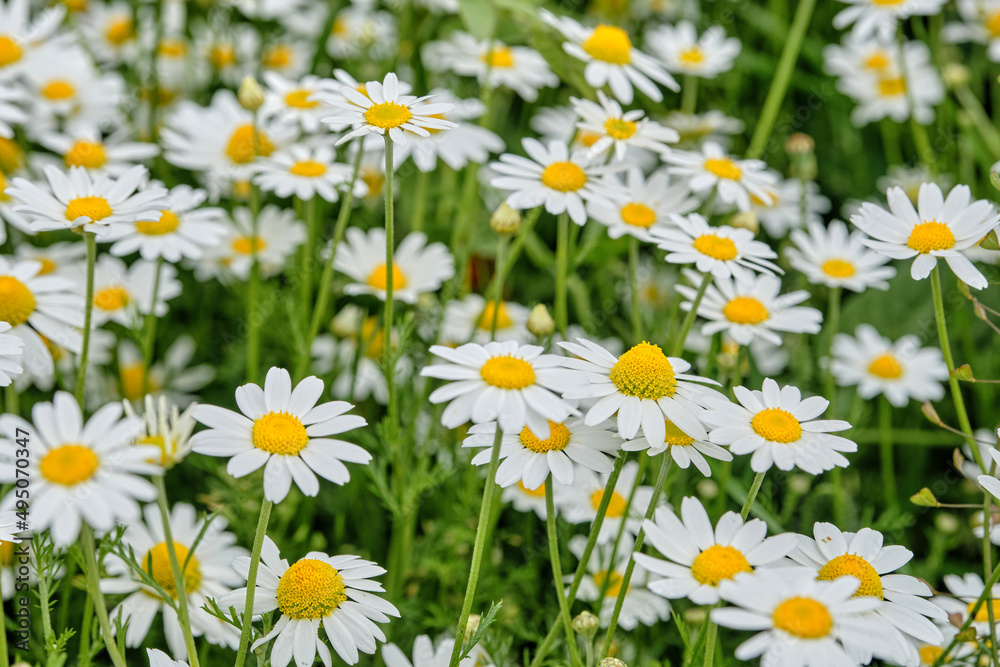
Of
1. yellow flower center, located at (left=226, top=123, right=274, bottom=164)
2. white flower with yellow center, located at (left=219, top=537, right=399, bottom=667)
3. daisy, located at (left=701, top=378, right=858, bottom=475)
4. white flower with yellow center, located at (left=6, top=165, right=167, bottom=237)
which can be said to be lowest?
white flower with yellow center, located at (left=219, top=537, right=399, bottom=667)

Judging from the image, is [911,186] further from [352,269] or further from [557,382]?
[557,382]

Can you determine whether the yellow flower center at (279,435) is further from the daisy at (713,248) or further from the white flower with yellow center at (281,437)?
the daisy at (713,248)

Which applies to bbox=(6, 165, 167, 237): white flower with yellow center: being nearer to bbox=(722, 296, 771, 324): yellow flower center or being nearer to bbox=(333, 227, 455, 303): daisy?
bbox=(333, 227, 455, 303): daisy

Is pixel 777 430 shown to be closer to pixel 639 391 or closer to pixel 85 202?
pixel 639 391

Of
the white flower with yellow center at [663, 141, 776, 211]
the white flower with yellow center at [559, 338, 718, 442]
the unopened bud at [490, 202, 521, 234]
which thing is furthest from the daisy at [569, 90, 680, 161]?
the white flower with yellow center at [559, 338, 718, 442]

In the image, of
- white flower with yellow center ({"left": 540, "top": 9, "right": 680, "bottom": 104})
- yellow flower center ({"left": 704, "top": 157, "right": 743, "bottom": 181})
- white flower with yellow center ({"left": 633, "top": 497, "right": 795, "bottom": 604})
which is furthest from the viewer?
white flower with yellow center ({"left": 540, "top": 9, "right": 680, "bottom": 104})

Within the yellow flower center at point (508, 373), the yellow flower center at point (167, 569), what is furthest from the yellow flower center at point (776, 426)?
the yellow flower center at point (167, 569)

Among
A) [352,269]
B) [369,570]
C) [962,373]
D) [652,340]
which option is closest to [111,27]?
[352,269]
